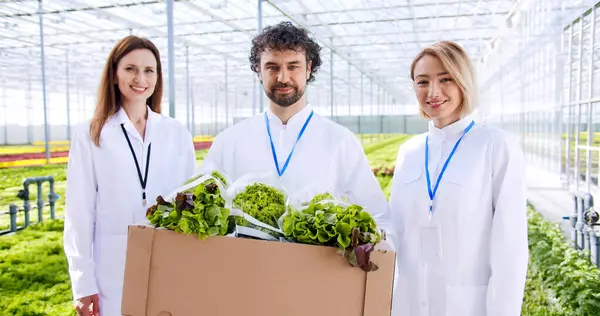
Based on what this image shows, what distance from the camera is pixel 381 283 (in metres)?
1.24

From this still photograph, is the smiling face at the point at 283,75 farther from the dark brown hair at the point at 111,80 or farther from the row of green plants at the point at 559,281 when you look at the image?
the row of green plants at the point at 559,281

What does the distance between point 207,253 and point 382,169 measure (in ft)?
31.6

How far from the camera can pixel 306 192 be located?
4.92 ft

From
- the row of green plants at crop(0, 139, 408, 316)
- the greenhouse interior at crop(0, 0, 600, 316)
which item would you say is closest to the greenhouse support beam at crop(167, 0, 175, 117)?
the greenhouse interior at crop(0, 0, 600, 316)

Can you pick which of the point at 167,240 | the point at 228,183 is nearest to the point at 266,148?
the point at 228,183

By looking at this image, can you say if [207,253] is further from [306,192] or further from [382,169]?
[382,169]

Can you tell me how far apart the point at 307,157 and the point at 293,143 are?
102 millimetres

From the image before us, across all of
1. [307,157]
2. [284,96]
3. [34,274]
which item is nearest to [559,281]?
[307,157]

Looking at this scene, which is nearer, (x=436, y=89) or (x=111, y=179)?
(x=436, y=89)

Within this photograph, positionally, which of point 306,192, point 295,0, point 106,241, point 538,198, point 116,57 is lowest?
point 538,198

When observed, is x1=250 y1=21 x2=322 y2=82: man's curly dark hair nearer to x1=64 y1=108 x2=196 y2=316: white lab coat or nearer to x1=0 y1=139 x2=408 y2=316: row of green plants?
x1=64 y1=108 x2=196 y2=316: white lab coat

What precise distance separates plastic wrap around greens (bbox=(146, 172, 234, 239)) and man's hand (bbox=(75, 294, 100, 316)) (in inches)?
33.6

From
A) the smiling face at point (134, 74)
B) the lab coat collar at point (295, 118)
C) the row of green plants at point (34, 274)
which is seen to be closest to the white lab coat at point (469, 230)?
the lab coat collar at point (295, 118)

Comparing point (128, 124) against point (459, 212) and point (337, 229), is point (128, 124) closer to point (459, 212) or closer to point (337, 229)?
point (337, 229)
